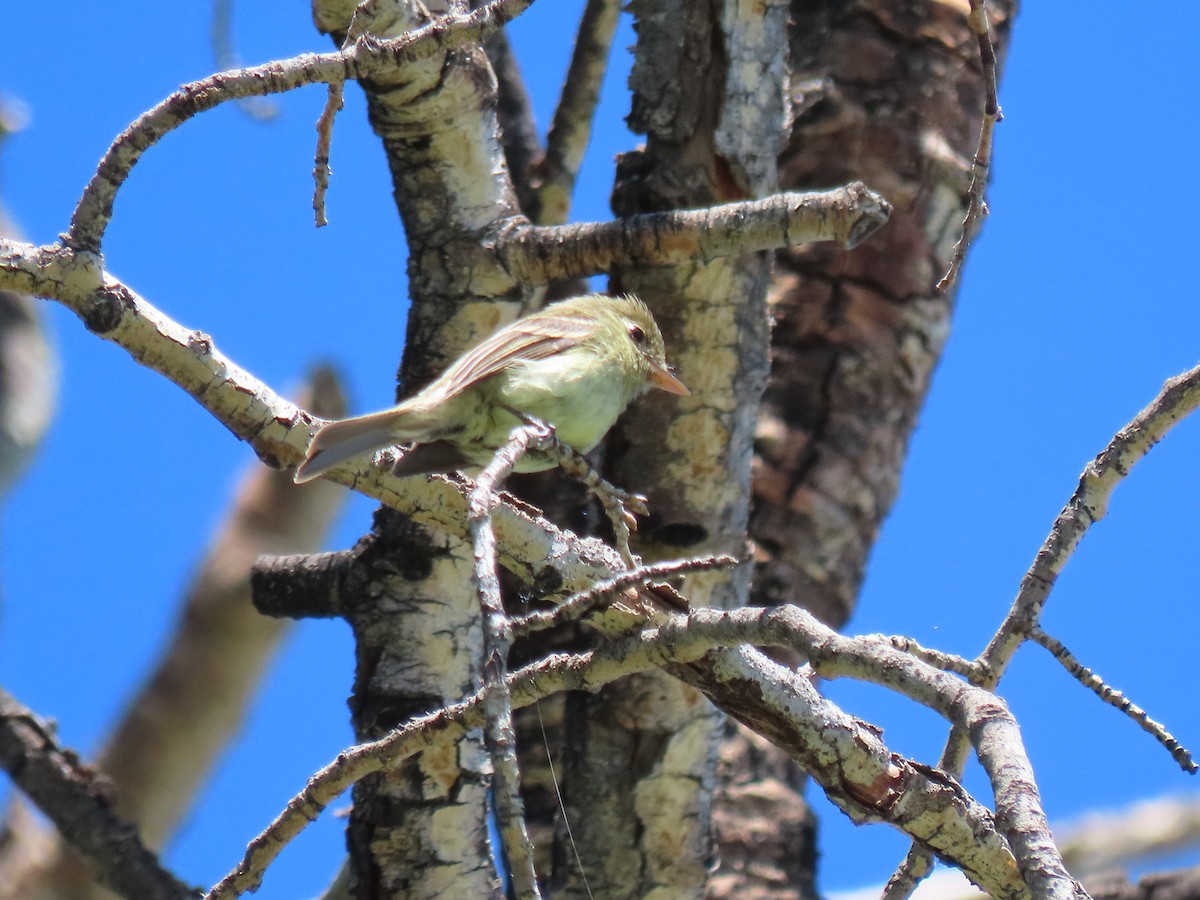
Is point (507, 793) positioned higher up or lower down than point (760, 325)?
lower down

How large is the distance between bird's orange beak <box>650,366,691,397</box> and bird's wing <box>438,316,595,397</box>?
25cm

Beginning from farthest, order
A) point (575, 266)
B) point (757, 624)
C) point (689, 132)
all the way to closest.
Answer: point (689, 132), point (575, 266), point (757, 624)

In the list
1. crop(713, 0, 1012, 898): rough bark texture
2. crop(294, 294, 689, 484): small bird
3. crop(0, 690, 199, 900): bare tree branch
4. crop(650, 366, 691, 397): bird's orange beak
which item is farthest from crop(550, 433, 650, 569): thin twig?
crop(713, 0, 1012, 898): rough bark texture

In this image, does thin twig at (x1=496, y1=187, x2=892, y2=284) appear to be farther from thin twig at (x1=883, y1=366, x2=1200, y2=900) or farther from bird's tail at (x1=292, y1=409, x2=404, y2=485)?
bird's tail at (x1=292, y1=409, x2=404, y2=485)

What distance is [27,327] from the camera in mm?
7582

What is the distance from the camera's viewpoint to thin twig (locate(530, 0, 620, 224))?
508 cm

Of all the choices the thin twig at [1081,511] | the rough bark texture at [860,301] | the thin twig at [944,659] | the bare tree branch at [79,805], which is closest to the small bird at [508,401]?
the thin twig at [944,659]

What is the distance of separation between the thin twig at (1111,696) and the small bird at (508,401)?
101cm

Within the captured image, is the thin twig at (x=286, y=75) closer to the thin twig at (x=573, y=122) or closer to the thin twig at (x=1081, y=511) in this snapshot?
the thin twig at (x=1081, y=511)

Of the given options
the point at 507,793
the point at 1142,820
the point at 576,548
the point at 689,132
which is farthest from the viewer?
the point at 1142,820

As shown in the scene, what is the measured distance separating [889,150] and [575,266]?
7.07 feet

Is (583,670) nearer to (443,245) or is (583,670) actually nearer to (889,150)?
(443,245)

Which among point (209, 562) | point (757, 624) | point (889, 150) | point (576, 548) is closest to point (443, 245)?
point (576, 548)

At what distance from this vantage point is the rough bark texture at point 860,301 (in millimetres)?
5148
